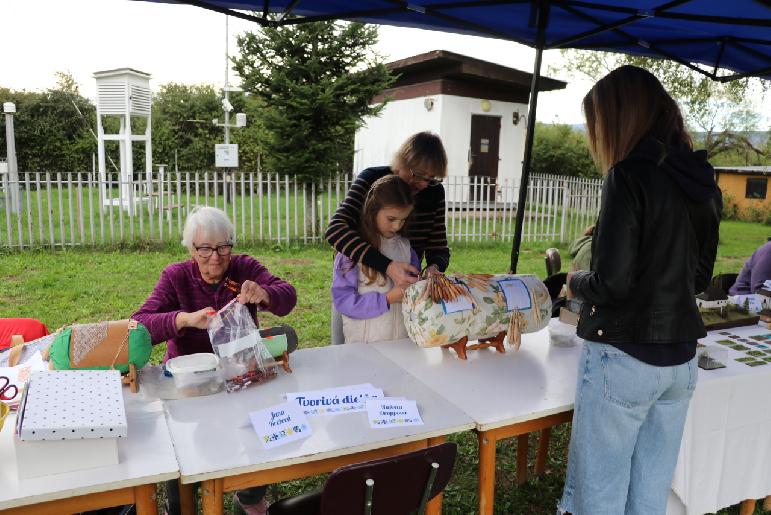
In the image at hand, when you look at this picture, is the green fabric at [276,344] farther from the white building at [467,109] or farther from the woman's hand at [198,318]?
the white building at [467,109]

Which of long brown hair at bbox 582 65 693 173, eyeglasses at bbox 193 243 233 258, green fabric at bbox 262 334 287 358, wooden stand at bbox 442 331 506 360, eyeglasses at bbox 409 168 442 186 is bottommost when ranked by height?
wooden stand at bbox 442 331 506 360

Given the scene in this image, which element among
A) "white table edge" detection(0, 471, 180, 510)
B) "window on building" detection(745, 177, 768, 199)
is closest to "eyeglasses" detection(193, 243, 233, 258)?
"white table edge" detection(0, 471, 180, 510)

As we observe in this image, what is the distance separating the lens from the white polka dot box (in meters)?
1.49

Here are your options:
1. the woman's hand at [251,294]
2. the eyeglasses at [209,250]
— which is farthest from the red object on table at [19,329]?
the woman's hand at [251,294]

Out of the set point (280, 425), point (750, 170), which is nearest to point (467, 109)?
point (750, 170)

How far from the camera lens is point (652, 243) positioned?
1.71 metres

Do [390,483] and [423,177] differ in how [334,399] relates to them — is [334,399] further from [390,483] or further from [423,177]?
[423,177]

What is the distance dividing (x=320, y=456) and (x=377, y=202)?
120 cm

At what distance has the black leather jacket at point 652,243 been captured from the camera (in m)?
1.69

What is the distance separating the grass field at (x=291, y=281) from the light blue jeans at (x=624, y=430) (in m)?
1.05

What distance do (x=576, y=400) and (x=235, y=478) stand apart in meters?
1.15

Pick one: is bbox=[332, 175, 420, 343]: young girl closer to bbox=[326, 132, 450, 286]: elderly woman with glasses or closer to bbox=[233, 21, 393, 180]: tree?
bbox=[326, 132, 450, 286]: elderly woman with glasses

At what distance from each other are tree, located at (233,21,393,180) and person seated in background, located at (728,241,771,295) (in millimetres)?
6543

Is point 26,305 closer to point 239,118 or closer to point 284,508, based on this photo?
point 284,508
